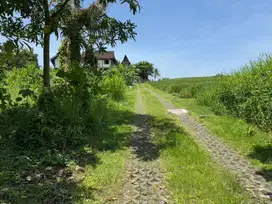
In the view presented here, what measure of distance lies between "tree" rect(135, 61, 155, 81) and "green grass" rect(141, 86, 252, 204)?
54.9 metres

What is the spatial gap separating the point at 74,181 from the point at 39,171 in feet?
2.16

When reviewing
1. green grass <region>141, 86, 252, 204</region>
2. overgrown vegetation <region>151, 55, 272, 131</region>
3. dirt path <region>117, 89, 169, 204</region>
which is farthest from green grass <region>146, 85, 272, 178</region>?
dirt path <region>117, 89, 169, 204</region>

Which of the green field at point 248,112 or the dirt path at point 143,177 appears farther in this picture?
the green field at point 248,112

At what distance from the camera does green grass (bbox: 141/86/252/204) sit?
354 centimetres

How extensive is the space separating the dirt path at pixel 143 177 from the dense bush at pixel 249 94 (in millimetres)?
3349

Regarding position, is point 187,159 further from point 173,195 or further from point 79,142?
point 79,142

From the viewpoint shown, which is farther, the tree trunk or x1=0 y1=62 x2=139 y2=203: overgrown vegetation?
the tree trunk

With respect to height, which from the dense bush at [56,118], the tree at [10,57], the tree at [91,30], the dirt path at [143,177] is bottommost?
the dirt path at [143,177]

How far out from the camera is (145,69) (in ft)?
203

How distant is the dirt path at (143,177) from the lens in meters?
3.53

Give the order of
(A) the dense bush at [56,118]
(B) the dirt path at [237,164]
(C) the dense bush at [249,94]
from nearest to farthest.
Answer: (B) the dirt path at [237,164] → (A) the dense bush at [56,118] → (C) the dense bush at [249,94]

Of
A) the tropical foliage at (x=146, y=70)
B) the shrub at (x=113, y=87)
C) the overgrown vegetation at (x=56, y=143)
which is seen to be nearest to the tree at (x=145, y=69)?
the tropical foliage at (x=146, y=70)

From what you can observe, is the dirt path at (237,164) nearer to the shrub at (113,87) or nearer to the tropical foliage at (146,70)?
the shrub at (113,87)

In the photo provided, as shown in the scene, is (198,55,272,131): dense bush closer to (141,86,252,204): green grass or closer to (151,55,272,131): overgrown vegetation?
(151,55,272,131): overgrown vegetation
